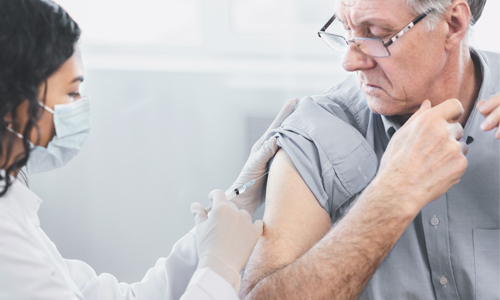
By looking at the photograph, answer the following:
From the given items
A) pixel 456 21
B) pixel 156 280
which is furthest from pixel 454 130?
pixel 156 280

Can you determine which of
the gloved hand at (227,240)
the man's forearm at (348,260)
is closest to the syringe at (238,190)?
the gloved hand at (227,240)

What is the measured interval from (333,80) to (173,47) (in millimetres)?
776

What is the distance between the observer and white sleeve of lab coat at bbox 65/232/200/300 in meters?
1.25

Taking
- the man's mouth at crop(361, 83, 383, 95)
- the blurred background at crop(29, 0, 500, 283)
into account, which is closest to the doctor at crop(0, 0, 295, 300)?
the man's mouth at crop(361, 83, 383, 95)

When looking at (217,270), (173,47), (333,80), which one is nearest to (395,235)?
(217,270)

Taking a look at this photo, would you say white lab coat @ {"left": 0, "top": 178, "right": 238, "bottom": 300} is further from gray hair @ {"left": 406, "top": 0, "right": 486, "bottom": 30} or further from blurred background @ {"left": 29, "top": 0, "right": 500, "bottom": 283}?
blurred background @ {"left": 29, "top": 0, "right": 500, "bottom": 283}

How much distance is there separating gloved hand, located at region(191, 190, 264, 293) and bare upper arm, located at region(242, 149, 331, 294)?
0.05m

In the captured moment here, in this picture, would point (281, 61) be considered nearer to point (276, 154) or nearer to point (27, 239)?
point (276, 154)

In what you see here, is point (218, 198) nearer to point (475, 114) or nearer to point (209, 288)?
point (209, 288)

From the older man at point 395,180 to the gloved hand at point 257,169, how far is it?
49mm

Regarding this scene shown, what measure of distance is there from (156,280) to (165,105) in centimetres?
112

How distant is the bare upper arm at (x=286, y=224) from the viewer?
1160 millimetres

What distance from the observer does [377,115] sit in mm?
1394

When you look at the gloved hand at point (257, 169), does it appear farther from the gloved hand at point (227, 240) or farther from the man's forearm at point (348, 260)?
the man's forearm at point (348, 260)
